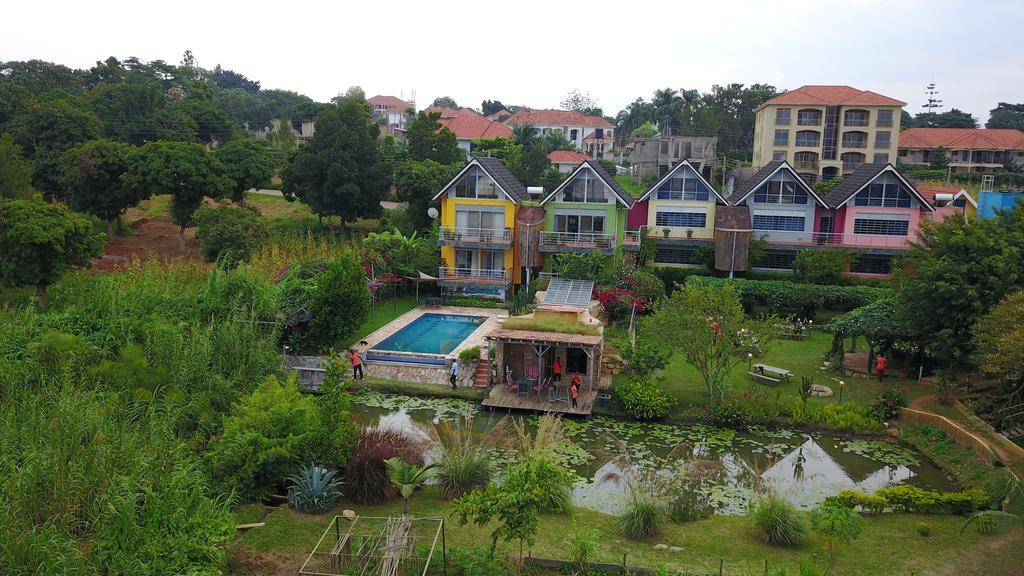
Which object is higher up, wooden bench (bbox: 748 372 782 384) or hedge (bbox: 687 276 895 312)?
hedge (bbox: 687 276 895 312)

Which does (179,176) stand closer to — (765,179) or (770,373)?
(765,179)

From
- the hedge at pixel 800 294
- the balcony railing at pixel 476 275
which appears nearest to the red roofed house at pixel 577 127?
the balcony railing at pixel 476 275

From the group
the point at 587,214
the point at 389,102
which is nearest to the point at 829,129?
the point at 587,214

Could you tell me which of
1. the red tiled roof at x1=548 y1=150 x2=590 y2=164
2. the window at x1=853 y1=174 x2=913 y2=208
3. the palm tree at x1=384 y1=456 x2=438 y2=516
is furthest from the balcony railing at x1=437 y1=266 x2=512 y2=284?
the red tiled roof at x1=548 y1=150 x2=590 y2=164

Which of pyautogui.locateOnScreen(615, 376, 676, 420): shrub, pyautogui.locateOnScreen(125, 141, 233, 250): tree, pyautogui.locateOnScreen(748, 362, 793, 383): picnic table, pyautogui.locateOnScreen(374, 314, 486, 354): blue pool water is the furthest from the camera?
pyautogui.locateOnScreen(125, 141, 233, 250): tree

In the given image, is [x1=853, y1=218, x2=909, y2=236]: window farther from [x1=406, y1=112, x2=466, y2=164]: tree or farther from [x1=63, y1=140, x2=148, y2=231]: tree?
[x1=63, y1=140, x2=148, y2=231]: tree

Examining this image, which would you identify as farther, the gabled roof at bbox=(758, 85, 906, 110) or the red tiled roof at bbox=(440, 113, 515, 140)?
the red tiled roof at bbox=(440, 113, 515, 140)

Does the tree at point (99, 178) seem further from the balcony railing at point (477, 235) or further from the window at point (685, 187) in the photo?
the window at point (685, 187)

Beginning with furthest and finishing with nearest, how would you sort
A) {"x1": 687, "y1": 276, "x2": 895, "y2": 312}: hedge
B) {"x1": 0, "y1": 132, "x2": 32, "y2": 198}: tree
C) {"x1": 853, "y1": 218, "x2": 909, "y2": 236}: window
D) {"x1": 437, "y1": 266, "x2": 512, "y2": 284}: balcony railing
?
{"x1": 853, "y1": 218, "x2": 909, "y2": 236}: window → {"x1": 437, "y1": 266, "x2": 512, "y2": 284}: balcony railing → {"x1": 0, "y1": 132, "x2": 32, "y2": 198}: tree → {"x1": 687, "y1": 276, "x2": 895, "y2": 312}: hedge
